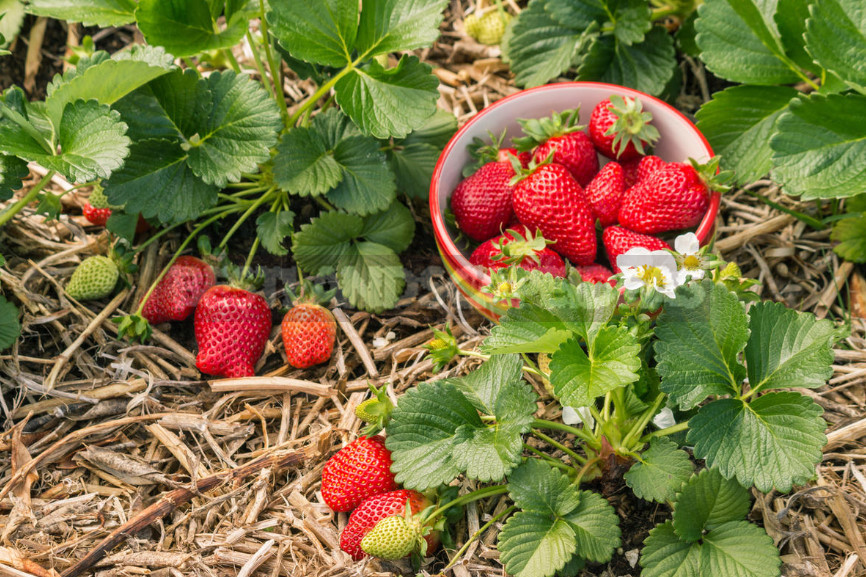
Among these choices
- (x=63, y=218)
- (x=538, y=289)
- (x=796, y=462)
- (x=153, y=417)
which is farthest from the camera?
(x=63, y=218)

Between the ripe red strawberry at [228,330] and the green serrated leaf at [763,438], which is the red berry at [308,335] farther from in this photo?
the green serrated leaf at [763,438]

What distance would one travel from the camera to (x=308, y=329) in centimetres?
146

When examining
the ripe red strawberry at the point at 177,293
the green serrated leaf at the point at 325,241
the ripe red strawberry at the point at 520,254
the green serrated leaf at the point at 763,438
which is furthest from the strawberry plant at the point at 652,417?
the ripe red strawberry at the point at 177,293

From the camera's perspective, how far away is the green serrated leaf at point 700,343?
1.08 meters

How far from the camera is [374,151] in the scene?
1.52 m

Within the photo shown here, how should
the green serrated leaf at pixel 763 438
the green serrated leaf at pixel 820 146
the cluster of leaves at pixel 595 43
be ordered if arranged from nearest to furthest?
the green serrated leaf at pixel 763 438
the green serrated leaf at pixel 820 146
the cluster of leaves at pixel 595 43

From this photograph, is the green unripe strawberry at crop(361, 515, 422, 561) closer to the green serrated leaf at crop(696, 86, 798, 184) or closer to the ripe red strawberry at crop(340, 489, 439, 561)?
the ripe red strawberry at crop(340, 489, 439, 561)

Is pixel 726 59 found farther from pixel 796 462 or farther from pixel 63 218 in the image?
pixel 63 218

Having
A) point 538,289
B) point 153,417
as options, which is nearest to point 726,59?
point 538,289

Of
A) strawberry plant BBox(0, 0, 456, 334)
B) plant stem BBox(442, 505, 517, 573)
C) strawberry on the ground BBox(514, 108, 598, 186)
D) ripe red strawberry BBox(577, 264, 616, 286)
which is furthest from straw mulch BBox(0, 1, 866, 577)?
strawberry on the ground BBox(514, 108, 598, 186)

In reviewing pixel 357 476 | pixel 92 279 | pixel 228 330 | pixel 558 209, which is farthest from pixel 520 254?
pixel 92 279

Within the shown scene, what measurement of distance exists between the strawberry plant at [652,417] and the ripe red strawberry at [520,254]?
12 cm

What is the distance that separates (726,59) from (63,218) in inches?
55.2

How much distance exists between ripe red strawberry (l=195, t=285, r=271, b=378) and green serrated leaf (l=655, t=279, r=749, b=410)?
764 mm
